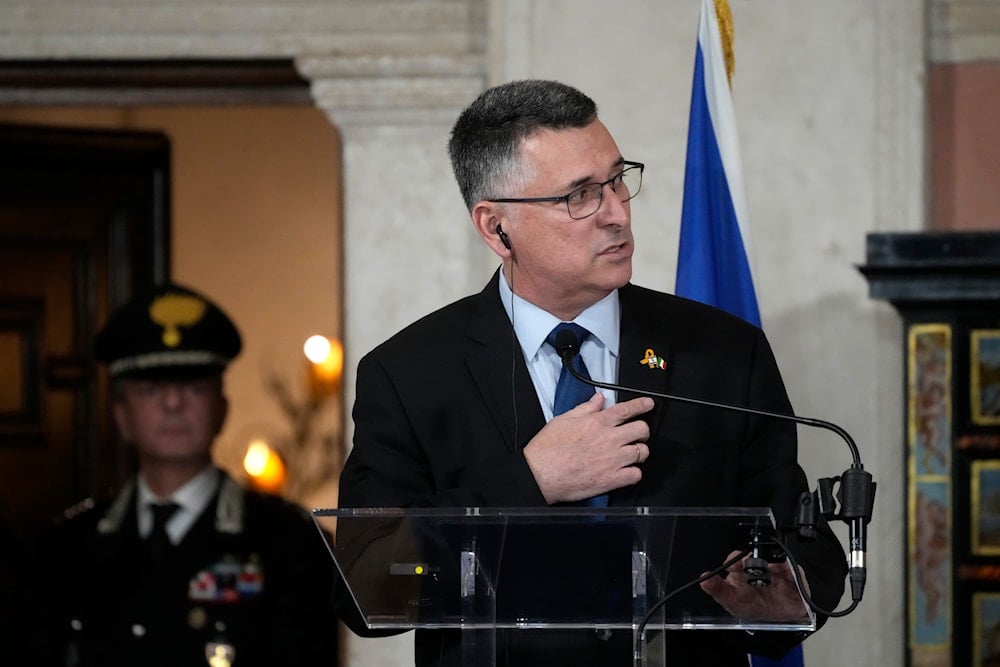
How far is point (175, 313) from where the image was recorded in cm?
446

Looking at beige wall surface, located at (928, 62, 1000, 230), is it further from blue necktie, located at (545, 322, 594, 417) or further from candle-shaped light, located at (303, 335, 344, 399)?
candle-shaped light, located at (303, 335, 344, 399)

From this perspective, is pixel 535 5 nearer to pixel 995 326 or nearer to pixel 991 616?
pixel 995 326

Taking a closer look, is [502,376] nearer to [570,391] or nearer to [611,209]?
→ [570,391]

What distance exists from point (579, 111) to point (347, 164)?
190cm

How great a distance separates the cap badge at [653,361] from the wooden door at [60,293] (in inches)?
158

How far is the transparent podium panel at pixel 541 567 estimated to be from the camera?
81.4 inches

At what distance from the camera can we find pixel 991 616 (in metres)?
3.77

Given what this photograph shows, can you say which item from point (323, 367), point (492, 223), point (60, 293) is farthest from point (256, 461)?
point (492, 223)

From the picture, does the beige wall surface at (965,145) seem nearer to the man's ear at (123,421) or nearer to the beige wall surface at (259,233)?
the man's ear at (123,421)

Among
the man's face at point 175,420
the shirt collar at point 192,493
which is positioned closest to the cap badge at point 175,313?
the man's face at point 175,420

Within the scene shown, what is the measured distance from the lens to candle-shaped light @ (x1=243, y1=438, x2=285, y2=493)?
7621 mm

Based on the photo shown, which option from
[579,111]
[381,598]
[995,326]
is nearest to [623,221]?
[579,111]

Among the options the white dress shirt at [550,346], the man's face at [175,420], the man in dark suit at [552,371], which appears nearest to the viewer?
the man in dark suit at [552,371]

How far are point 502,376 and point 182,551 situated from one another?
1851 mm
